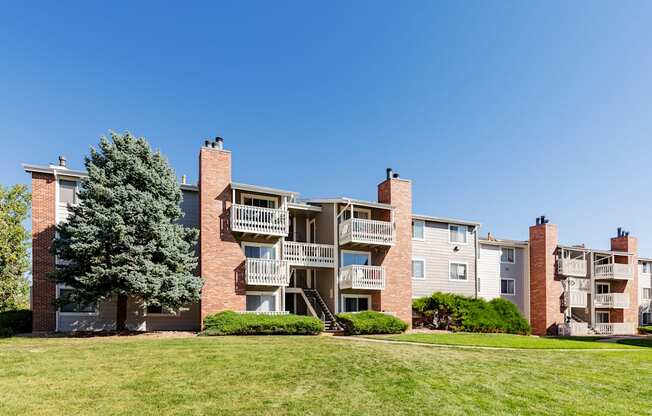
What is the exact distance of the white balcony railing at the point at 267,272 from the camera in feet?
67.9

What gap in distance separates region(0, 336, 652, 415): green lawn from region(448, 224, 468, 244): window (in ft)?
53.6

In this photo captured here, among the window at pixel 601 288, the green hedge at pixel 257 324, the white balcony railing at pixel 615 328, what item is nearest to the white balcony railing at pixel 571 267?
the white balcony railing at pixel 615 328

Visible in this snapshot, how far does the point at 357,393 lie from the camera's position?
8.77 meters

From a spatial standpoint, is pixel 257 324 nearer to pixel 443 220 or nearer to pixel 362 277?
pixel 362 277

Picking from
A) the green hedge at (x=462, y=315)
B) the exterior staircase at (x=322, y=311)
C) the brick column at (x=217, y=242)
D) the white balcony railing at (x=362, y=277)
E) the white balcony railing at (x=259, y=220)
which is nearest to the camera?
the brick column at (x=217, y=242)

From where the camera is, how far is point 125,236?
17.4 m

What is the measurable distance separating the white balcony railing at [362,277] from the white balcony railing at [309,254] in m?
1.08

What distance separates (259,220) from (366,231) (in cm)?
633

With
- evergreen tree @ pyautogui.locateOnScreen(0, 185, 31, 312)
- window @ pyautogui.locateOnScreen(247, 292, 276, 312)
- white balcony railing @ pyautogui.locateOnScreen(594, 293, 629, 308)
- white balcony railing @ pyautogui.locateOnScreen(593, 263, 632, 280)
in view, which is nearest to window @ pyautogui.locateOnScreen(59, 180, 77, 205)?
window @ pyautogui.locateOnScreen(247, 292, 276, 312)

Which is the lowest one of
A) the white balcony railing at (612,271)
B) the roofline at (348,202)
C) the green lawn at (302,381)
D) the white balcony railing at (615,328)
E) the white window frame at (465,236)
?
the white balcony railing at (615,328)

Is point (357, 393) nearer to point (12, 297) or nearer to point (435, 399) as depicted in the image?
point (435, 399)

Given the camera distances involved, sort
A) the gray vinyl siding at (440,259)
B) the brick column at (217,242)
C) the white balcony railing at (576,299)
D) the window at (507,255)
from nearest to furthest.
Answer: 1. the brick column at (217,242)
2. the gray vinyl siding at (440,259)
3. the white balcony railing at (576,299)
4. the window at (507,255)

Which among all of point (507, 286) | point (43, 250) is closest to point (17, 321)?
point (43, 250)

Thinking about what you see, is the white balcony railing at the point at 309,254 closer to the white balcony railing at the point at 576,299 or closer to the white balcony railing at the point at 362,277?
the white balcony railing at the point at 362,277
